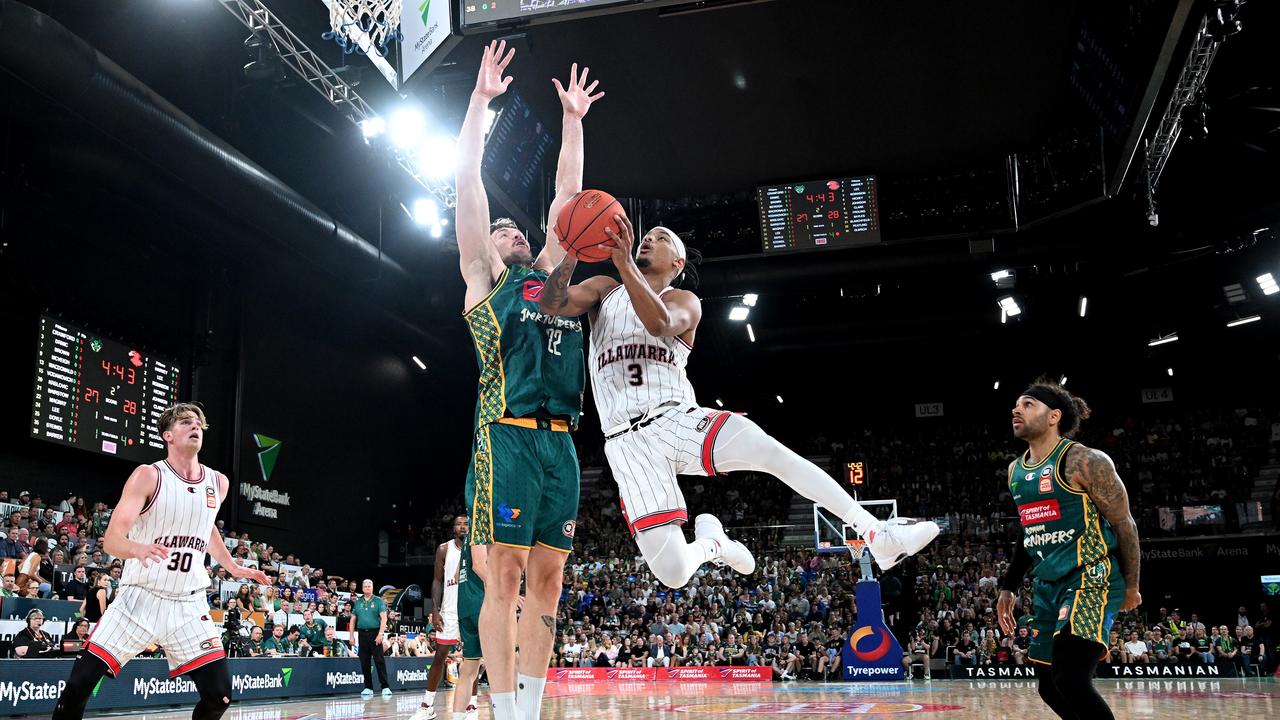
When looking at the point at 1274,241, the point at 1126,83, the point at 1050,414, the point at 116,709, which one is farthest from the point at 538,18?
the point at 1274,241

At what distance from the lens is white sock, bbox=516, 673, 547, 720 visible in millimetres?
3617

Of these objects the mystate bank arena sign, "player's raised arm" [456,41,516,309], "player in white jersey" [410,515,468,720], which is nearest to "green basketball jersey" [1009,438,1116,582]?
"player's raised arm" [456,41,516,309]

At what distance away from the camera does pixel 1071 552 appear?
4.36 m

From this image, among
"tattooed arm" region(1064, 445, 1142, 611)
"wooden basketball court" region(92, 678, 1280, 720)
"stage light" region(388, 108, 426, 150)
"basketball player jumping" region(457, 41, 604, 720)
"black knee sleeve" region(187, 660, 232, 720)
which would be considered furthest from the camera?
"stage light" region(388, 108, 426, 150)

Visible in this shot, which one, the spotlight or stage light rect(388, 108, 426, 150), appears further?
the spotlight

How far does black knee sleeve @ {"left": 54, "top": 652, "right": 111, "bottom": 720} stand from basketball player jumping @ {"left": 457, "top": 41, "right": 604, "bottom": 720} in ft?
6.73

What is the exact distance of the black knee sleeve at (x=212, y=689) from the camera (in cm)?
452

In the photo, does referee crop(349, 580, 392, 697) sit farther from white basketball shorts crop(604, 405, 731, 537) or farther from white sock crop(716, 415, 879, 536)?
white sock crop(716, 415, 879, 536)

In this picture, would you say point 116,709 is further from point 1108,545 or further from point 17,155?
point 1108,545

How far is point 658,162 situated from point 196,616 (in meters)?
10.8

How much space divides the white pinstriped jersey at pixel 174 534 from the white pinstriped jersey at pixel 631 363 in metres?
2.04

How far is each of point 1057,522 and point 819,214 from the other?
10950 mm

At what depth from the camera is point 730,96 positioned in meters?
12.7

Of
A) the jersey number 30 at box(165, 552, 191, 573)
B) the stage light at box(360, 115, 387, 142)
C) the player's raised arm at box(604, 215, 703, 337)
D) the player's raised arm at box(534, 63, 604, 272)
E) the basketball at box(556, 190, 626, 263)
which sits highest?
the stage light at box(360, 115, 387, 142)
